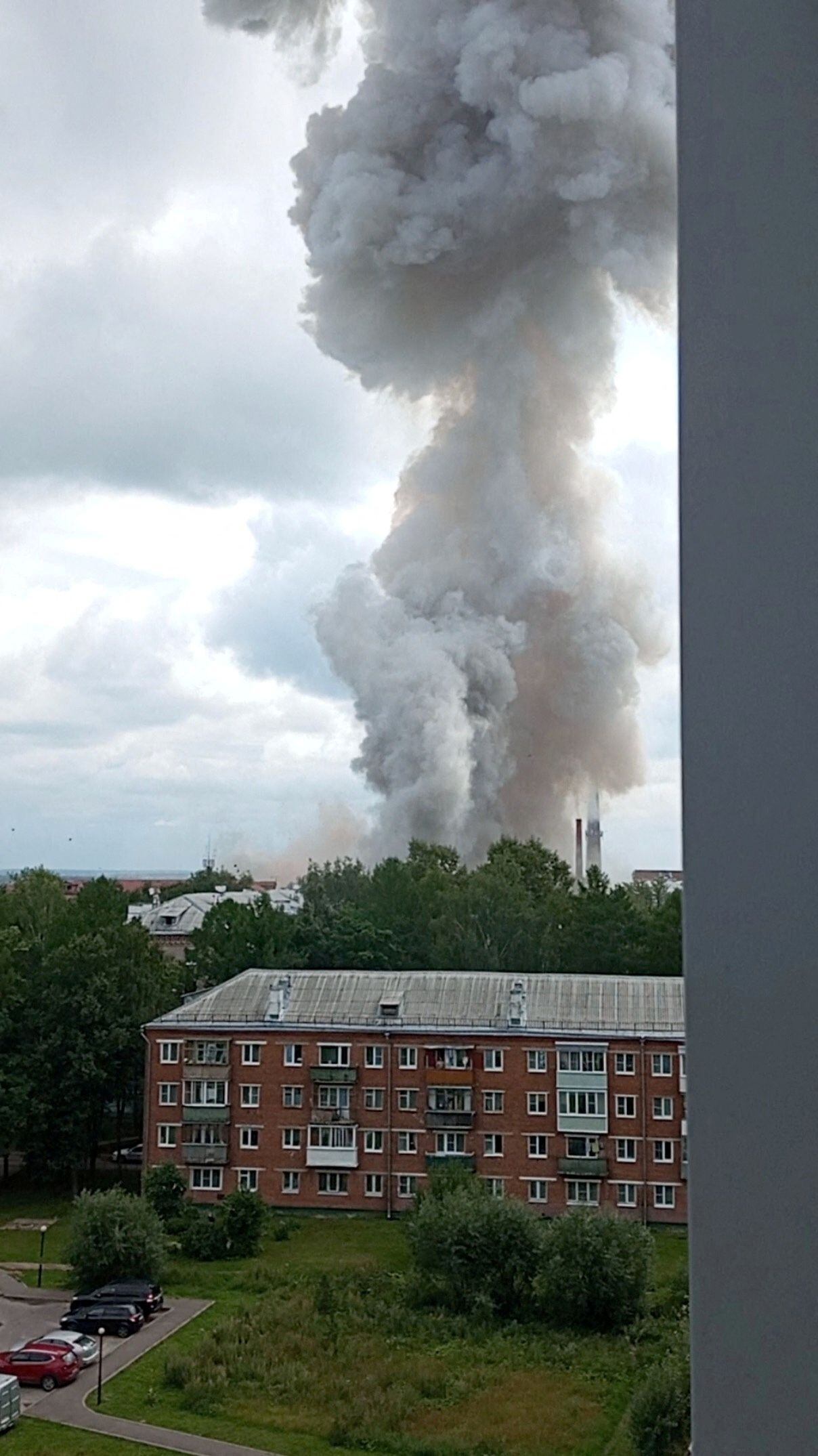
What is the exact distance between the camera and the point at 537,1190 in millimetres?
4566

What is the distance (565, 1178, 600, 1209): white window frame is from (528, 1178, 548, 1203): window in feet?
0.34

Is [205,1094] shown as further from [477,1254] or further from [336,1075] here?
[477,1254]

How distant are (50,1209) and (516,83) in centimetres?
845

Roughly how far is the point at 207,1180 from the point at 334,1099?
58 centimetres

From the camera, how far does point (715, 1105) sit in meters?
0.41

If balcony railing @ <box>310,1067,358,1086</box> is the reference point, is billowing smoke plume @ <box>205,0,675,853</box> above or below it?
above

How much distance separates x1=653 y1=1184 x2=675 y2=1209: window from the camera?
4301mm

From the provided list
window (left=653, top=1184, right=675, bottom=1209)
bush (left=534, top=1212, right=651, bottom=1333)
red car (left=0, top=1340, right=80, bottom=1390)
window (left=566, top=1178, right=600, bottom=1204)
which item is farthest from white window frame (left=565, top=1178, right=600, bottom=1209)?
red car (left=0, top=1340, right=80, bottom=1390)

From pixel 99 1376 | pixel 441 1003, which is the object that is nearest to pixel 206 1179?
pixel 441 1003

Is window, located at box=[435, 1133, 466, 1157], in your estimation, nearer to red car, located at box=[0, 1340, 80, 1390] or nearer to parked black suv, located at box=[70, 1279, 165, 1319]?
parked black suv, located at box=[70, 1279, 165, 1319]

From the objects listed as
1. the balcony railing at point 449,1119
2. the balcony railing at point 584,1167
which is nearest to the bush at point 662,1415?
the balcony railing at point 584,1167

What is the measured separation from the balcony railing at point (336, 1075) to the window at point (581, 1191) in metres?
0.92

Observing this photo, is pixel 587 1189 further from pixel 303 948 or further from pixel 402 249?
pixel 402 249

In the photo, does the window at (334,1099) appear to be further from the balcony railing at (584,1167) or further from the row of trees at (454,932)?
the row of trees at (454,932)
